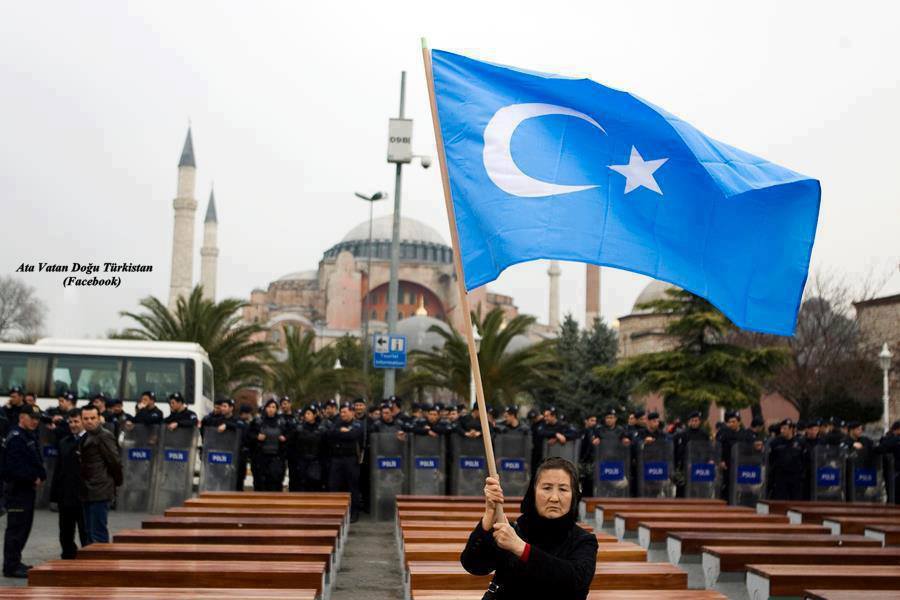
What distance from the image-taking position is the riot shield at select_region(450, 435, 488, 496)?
15.0 metres

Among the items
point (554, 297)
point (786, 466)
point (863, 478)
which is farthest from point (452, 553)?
point (554, 297)

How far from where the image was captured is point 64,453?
32.1 feet

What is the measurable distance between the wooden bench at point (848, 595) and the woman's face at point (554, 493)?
8.10 feet

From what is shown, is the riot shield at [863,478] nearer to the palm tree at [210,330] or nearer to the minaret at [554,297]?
the palm tree at [210,330]

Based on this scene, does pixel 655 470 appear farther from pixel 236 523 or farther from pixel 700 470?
pixel 236 523

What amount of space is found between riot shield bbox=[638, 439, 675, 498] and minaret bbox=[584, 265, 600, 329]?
65.9m

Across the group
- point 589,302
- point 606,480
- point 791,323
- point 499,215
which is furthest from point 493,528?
point 589,302

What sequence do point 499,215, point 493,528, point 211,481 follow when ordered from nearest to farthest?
point 493,528
point 499,215
point 211,481

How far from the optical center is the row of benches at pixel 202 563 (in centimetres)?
566

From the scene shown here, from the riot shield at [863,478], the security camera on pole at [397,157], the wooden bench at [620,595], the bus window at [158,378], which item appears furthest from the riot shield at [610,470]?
the bus window at [158,378]

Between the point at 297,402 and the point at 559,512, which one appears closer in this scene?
the point at 559,512

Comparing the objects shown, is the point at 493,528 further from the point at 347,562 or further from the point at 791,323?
the point at 347,562

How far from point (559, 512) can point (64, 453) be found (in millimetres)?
7089

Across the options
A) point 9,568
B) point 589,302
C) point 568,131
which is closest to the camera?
point 568,131
